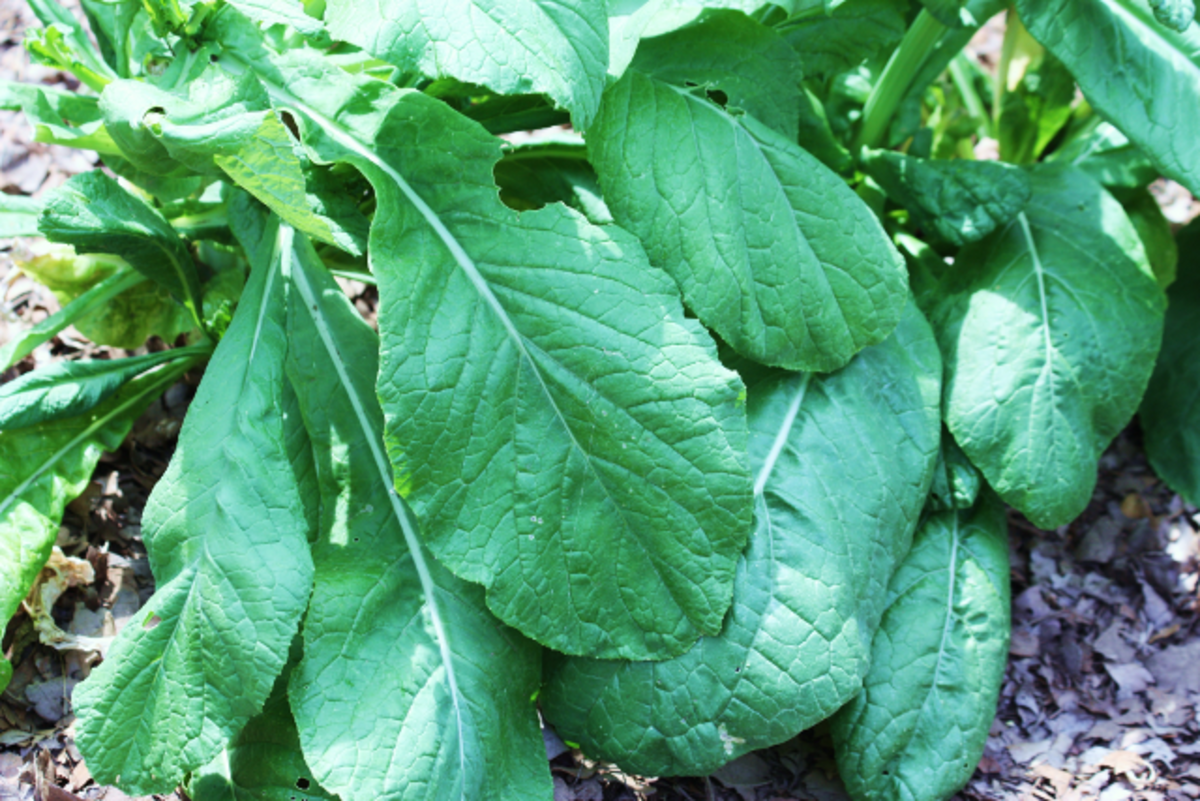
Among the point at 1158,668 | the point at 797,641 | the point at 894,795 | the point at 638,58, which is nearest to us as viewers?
the point at 797,641

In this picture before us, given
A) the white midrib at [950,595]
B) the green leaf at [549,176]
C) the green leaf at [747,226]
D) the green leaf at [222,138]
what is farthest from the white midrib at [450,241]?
the white midrib at [950,595]

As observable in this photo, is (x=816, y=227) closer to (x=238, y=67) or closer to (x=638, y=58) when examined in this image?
(x=638, y=58)

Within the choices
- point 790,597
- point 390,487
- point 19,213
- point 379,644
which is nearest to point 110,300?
point 19,213

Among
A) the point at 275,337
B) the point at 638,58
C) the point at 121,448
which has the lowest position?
the point at 121,448

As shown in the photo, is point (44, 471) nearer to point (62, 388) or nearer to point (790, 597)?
point (62, 388)

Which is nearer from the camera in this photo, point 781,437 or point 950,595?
point 781,437

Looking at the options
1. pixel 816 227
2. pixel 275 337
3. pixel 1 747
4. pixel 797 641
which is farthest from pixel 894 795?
pixel 1 747

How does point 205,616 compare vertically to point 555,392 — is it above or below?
below
